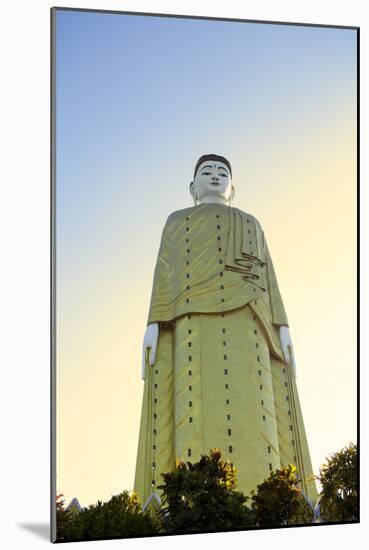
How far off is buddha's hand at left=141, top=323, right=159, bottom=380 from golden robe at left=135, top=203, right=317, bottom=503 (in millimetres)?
187

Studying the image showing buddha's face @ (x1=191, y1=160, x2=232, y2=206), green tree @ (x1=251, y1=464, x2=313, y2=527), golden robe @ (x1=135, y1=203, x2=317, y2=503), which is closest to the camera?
green tree @ (x1=251, y1=464, x2=313, y2=527)

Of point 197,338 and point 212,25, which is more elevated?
point 212,25

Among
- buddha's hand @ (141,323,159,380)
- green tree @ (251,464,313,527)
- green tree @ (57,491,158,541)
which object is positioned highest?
buddha's hand @ (141,323,159,380)

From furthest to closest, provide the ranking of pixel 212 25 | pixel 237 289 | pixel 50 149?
pixel 237 289 → pixel 212 25 → pixel 50 149

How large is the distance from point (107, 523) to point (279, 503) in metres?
3.46

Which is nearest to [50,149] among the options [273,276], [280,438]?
[273,276]

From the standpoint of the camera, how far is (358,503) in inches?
1039

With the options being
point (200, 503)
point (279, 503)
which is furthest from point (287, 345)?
point (200, 503)

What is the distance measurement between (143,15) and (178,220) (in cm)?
475

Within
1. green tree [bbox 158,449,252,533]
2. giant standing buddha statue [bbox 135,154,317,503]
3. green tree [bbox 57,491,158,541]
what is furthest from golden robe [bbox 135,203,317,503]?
green tree [bbox 57,491,158,541]

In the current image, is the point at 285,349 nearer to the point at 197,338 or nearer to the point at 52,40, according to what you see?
the point at 197,338

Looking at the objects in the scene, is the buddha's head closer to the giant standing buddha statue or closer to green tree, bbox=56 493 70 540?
the giant standing buddha statue

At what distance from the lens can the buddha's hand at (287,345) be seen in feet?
95.7

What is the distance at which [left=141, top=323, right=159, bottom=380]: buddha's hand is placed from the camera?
28.6m
